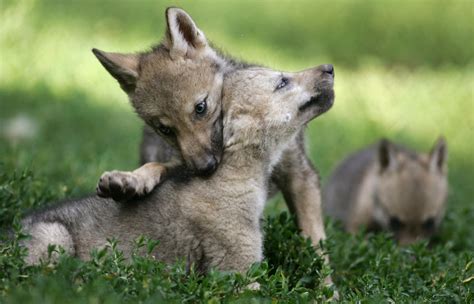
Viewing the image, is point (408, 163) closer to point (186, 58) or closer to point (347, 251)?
point (347, 251)

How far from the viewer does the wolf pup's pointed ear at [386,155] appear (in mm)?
8430

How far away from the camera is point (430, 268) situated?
5.33 m

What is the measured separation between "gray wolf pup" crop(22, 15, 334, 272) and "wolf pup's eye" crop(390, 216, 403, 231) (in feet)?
11.2

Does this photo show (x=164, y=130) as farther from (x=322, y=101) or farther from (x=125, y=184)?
(x=322, y=101)

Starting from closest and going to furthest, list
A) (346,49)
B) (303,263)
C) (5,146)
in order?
1. (303,263)
2. (5,146)
3. (346,49)

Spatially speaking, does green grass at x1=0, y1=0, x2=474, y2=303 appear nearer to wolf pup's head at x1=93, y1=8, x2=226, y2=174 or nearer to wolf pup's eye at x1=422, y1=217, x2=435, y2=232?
wolf pup's eye at x1=422, y1=217, x2=435, y2=232

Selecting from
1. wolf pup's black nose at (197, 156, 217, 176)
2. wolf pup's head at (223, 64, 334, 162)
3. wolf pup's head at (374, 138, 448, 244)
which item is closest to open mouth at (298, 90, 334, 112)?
wolf pup's head at (223, 64, 334, 162)

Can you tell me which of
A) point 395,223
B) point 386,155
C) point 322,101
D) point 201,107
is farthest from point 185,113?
point 386,155

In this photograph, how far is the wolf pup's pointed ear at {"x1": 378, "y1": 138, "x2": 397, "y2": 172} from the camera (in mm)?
8430

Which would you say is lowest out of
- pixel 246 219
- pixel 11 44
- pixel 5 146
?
pixel 246 219

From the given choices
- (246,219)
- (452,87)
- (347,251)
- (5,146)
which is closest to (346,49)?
(452,87)

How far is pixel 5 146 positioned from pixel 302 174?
2.96 metres

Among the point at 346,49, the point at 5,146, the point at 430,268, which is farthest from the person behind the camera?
the point at 346,49

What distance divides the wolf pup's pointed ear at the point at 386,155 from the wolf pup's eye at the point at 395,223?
57 centimetres
